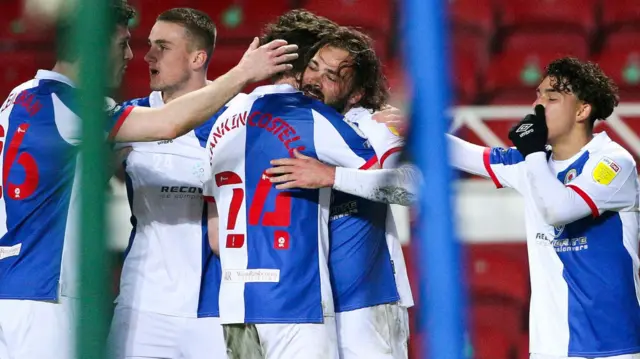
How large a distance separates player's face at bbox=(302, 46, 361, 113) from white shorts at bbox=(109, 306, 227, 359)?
0.74 metres

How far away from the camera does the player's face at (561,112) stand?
2953mm

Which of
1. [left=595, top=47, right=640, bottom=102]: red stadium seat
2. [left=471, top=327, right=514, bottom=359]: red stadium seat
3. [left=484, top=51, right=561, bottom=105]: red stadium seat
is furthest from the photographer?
[left=595, top=47, right=640, bottom=102]: red stadium seat

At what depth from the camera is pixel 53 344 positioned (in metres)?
2.73

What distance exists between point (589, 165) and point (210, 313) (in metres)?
1.14

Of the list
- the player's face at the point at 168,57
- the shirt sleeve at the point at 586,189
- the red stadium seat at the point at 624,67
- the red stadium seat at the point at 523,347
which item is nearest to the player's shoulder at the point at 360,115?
the shirt sleeve at the point at 586,189

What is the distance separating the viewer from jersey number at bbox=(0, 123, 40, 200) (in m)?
2.61

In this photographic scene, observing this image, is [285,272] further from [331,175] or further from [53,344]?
[53,344]

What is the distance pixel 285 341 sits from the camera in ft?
7.96

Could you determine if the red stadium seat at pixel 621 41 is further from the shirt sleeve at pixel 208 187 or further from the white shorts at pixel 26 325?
the white shorts at pixel 26 325

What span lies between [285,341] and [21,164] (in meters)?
0.82

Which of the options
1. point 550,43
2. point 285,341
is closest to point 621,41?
point 550,43

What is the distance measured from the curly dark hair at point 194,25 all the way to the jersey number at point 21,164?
70 centimetres

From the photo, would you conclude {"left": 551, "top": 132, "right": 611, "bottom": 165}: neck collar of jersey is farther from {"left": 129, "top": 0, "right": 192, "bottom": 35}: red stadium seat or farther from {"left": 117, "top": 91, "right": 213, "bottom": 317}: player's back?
{"left": 129, "top": 0, "right": 192, "bottom": 35}: red stadium seat

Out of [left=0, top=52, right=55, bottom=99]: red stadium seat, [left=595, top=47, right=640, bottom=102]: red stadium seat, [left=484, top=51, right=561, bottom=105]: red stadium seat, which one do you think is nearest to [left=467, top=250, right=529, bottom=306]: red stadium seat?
[left=484, top=51, right=561, bottom=105]: red stadium seat
